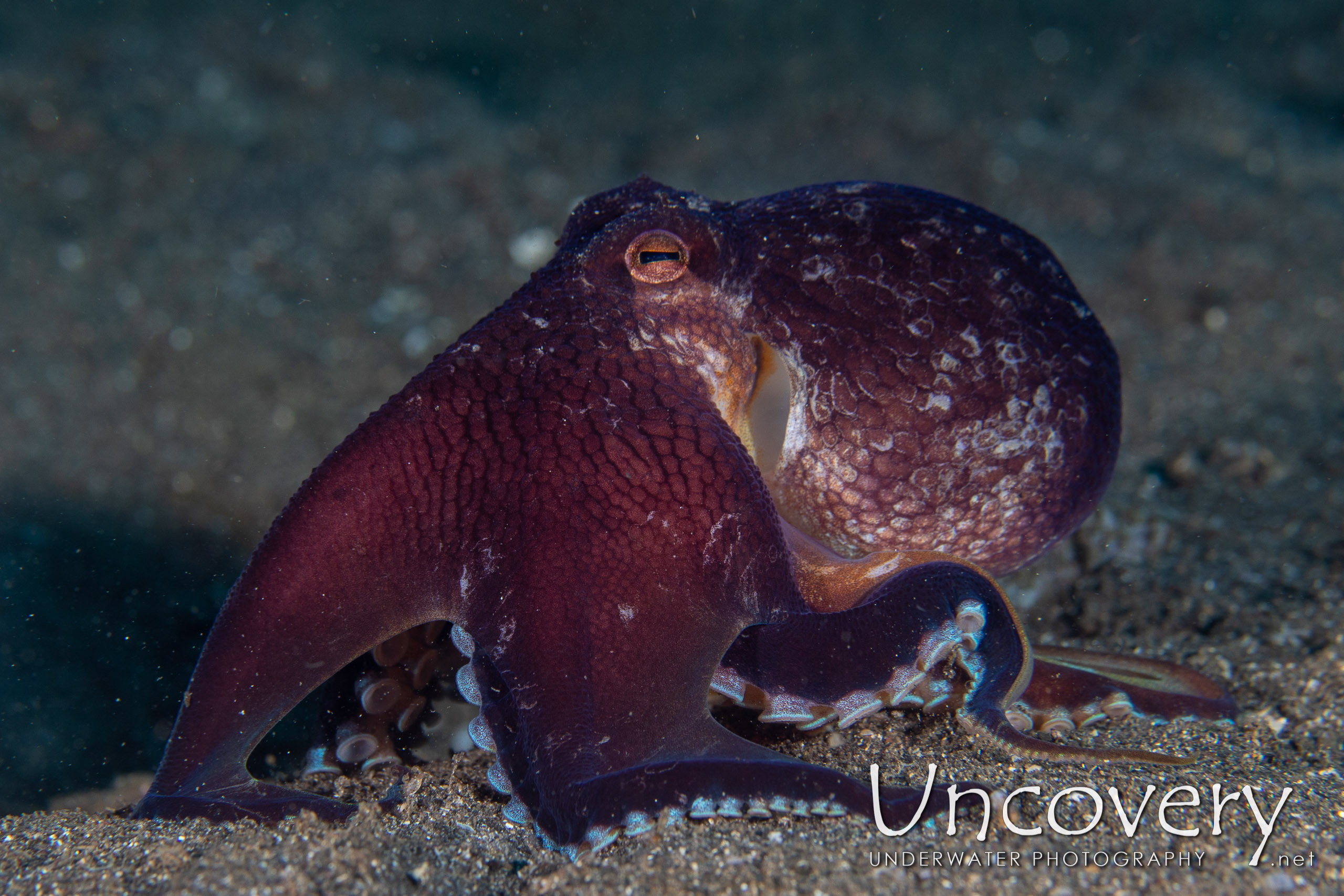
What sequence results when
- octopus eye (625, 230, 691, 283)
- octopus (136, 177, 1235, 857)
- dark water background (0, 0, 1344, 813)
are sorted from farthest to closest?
dark water background (0, 0, 1344, 813)
octopus eye (625, 230, 691, 283)
octopus (136, 177, 1235, 857)

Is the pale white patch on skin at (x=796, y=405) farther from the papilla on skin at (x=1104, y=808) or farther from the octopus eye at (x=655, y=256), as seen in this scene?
the papilla on skin at (x=1104, y=808)

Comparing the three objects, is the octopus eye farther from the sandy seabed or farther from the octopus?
the sandy seabed

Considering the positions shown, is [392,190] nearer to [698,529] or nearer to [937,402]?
[937,402]

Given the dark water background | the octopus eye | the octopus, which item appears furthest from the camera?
the dark water background

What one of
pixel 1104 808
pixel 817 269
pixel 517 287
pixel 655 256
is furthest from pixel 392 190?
pixel 1104 808

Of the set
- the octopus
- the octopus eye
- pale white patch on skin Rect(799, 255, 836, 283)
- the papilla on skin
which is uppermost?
the octopus eye

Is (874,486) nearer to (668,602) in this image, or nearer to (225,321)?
(668,602)

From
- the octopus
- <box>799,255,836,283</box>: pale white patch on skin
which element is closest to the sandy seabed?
the octopus
